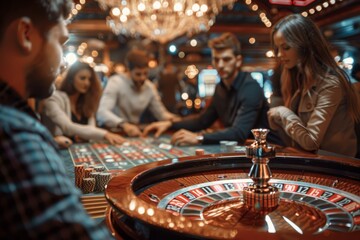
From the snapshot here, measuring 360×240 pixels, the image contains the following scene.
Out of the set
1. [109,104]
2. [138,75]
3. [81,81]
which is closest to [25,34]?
[81,81]

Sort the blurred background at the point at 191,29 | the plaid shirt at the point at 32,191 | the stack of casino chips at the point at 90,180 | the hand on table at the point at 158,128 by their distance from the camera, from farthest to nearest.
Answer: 1. the hand on table at the point at 158,128
2. the blurred background at the point at 191,29
3. the stack of casino chips at the point at 90,180
4. the plaid shirt at the point at 32,191

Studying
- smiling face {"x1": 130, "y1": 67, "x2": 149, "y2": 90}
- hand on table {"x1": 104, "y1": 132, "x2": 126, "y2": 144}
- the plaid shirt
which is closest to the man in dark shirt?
hand on table {"x1": 104, "y1": 132, "x2": 126, "y2": 144}

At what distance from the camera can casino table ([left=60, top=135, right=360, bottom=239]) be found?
0.74m

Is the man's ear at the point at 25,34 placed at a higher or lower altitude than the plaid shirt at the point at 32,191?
higher

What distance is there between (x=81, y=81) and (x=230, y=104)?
4.22 feet

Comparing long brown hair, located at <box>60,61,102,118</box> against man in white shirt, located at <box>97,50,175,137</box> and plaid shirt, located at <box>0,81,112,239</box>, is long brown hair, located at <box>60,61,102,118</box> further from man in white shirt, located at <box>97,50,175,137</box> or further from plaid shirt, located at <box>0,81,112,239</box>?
plaid shirt, located at <box>0,81,112,239</box>

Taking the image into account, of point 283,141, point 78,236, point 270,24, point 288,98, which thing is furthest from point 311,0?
point 78,236

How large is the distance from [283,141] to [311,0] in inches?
31.6

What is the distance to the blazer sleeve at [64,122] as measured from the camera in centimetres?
271

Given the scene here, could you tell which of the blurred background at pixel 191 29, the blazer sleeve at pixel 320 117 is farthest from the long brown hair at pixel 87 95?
the blazer sleeve at pixel 320 117

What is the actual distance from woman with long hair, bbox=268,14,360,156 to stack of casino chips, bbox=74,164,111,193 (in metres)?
0.93

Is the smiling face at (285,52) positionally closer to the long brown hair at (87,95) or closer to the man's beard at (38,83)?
the man's beard at (38,83)

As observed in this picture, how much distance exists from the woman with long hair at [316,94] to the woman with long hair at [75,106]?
1.45 meters

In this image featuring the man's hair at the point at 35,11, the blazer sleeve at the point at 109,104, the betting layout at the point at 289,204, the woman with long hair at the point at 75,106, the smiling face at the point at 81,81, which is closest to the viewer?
the man's hair at the point at 35,11
